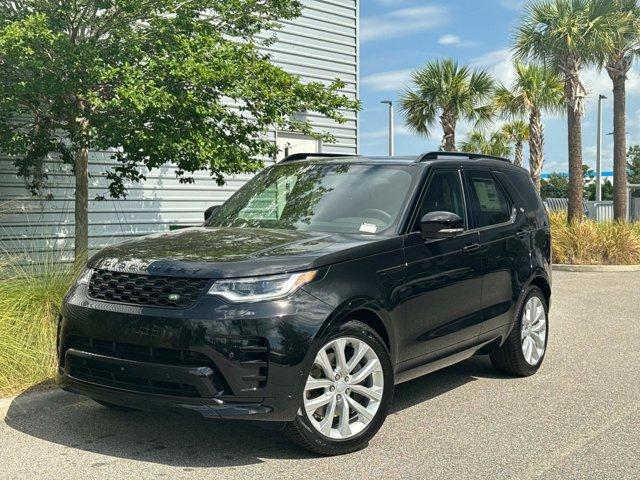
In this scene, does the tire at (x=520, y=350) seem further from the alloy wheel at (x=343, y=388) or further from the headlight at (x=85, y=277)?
the headlight at (x=85, y=277)

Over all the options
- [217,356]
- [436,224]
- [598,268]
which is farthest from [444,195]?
[598,268]

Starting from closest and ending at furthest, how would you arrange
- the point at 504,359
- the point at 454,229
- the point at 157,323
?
the point at 157,323 → the point at 454,229 → the point at 504,359

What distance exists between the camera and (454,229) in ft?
18.7

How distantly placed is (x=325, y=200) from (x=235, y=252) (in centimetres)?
120

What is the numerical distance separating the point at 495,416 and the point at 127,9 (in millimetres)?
5175

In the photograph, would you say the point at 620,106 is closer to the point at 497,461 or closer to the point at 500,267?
the point at 500,267

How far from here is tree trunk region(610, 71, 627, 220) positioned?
21.7 meters

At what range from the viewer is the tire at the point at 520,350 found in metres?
6.80

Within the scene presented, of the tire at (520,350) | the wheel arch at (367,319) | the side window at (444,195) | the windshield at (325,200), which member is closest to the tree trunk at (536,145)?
the tire at (520,350)

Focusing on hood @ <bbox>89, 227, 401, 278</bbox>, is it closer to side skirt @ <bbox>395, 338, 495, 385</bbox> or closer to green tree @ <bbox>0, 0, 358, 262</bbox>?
side skirt @ <bbox>395, 338, 495, 385</bbox>

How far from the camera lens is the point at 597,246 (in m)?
17.0

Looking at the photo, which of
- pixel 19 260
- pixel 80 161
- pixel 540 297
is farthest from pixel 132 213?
pixel 540 297

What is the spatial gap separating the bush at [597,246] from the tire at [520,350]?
10401mm

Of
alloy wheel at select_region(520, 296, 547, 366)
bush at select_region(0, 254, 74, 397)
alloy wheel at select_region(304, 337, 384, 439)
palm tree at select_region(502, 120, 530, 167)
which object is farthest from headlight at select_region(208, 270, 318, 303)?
palm tree at select_region(502, 120, 530, 167)
